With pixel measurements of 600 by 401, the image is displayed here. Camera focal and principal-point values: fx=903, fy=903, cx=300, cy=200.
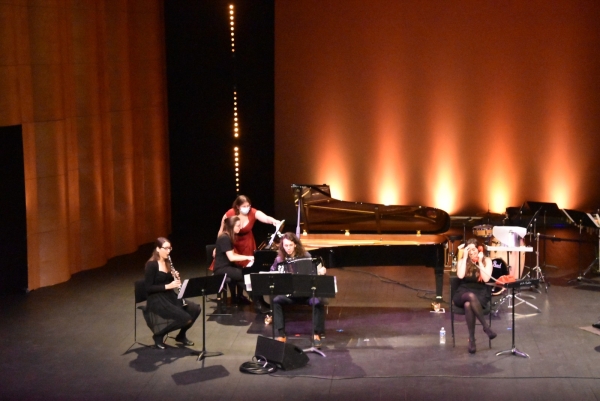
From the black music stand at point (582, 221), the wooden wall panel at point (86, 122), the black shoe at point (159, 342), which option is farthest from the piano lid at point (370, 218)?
the wooden wall panel at point (86, 122)

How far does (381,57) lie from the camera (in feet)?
50.8

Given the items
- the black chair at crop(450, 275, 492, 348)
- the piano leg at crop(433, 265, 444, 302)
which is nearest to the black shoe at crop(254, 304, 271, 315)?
the piano leg at crop(433, 265, 444, 302)

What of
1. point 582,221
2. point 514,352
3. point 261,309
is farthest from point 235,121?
point 514,352

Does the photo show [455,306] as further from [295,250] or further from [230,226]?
[230,226]

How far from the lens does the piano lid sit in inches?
447

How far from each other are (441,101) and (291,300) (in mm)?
7345

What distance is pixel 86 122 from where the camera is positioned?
12.5 metres

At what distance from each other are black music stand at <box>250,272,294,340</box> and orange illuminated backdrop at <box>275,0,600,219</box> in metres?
7.41

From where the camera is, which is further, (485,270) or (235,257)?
(235,257)

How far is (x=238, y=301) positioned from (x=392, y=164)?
5.84 metres

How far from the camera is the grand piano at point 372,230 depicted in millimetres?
10102

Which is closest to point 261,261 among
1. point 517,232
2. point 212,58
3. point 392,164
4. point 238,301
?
point 238,301

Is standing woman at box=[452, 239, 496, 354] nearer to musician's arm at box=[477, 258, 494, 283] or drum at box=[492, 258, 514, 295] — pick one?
musician's arm at box=[477, 258, 494, 283]

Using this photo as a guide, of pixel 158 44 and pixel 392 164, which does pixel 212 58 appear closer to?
pixel 158 44
